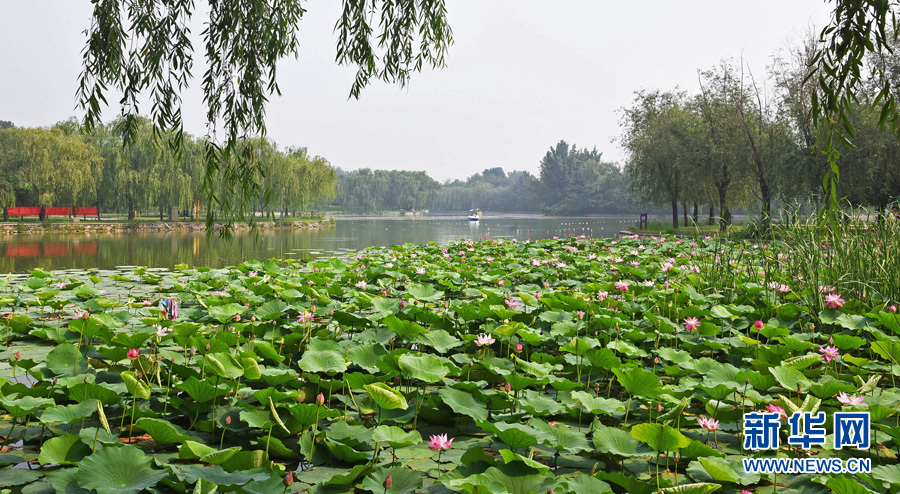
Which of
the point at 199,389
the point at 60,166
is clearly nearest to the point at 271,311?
the point at 199,389

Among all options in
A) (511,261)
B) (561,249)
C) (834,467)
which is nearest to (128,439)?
(834,467)

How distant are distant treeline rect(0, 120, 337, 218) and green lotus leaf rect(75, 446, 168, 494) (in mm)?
16674

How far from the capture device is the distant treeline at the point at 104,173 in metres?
19.1

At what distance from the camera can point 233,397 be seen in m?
1.83

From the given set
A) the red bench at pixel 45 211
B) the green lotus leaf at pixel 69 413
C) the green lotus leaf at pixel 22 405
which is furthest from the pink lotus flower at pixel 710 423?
the red bench at pixel 45 211

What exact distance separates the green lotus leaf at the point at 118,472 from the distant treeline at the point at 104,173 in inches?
656

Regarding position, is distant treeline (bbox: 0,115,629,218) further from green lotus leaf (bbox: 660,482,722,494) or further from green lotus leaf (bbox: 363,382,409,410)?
green lotus leaf (bbox: 660,482,722,494)

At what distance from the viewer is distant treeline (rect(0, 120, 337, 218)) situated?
1911 centimetres

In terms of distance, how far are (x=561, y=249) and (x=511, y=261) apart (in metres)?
1.78

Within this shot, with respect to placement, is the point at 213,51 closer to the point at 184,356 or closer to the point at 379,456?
the point at 184,356

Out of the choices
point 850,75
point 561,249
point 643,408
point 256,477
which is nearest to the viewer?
point 256,477

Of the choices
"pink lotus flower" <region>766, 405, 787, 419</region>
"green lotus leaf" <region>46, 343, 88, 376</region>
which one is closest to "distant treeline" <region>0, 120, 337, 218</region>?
"green lotus leaf" <region>46, 343, 88, 376</region>

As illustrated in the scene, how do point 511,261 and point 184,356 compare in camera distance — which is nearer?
point 184,356

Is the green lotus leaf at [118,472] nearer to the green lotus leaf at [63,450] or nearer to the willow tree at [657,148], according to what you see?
the green lotus leaf at [63,450]
